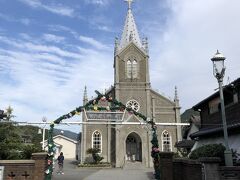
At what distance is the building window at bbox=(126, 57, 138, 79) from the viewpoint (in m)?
43.2

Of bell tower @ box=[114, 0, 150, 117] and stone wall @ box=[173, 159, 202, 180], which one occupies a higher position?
bell tower @ box=[114, 0, 150, 117]

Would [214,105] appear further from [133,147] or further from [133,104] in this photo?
[133,147]

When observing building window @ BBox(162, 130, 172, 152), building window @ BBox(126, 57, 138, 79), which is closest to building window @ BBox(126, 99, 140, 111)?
building window @ BBox(126, 57, 138, 79)

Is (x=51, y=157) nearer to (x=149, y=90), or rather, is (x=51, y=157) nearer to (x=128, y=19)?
(x=149, y=90)

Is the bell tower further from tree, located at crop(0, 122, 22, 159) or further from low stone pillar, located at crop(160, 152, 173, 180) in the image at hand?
low stone pillar, located at crop(160, 152, 173, 180)

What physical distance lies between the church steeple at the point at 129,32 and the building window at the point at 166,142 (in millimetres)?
Answer: 12456

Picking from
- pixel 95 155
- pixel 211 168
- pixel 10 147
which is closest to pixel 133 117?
pixel 95 155

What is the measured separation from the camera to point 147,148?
40094mm

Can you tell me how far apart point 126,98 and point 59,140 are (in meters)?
31.2

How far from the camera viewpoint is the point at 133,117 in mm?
39688

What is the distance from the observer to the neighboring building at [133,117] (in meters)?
40.0

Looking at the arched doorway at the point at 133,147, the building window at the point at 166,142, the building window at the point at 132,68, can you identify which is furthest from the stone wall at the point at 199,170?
the building window at the point at 132,68

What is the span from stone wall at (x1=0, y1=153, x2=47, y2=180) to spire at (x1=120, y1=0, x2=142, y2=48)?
107 ft

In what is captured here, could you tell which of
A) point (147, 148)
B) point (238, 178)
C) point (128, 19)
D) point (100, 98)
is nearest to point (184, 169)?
point (238, 178)
